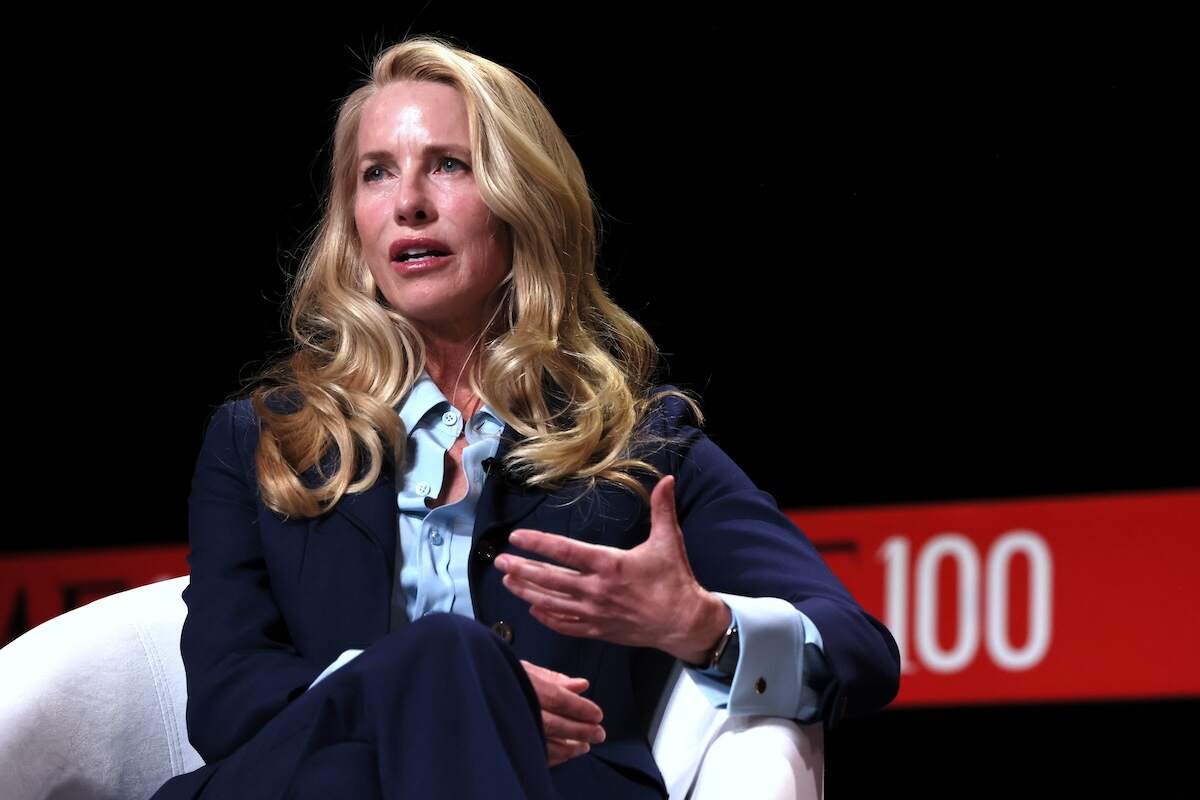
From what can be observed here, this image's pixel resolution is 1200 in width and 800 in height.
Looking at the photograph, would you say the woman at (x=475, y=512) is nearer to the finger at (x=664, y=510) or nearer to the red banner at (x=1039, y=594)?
the finger at (x=664, y=510)

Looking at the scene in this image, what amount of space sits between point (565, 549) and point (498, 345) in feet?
1.88

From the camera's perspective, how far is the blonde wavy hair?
1.88 meters

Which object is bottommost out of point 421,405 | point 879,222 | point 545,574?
point 545,574

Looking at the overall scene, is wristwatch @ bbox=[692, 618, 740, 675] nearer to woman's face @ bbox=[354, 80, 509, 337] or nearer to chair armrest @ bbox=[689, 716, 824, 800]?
chair armrest @ bbox=[689, 716, 824, 800]

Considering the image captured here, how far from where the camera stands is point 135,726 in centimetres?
184

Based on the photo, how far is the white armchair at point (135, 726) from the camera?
5.41 ft

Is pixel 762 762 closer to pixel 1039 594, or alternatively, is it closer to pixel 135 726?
pixel 135 726

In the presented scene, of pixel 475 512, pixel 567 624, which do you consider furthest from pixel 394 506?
pixel 567 624

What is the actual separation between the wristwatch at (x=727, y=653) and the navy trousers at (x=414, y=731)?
0.89 feet

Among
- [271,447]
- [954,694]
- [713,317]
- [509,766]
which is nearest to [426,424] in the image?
[271,447]

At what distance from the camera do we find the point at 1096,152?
3400 mm

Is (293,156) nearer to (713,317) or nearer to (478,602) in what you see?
(713,317)

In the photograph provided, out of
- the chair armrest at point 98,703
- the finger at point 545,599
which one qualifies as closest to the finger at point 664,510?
the finger at point 545,599

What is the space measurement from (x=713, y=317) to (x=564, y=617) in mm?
2079
